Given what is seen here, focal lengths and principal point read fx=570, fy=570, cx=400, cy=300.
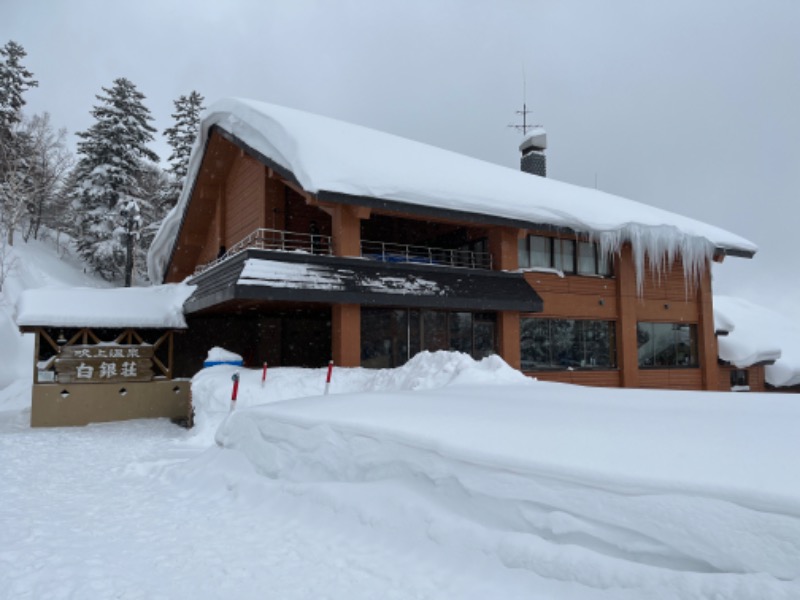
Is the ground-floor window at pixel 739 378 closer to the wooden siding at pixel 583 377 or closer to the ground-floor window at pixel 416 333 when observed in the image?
the wooden siding at pixel 583 377

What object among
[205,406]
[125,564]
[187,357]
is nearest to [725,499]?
[125,564]

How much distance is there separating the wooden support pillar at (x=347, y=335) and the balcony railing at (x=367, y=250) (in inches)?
55.5

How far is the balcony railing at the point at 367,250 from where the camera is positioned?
13320 millimetres

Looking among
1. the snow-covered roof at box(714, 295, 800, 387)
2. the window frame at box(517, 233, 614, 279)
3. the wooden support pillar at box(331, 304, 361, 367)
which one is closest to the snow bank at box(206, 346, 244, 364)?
the wooden support pillar at box(331, 304, 361, 367)

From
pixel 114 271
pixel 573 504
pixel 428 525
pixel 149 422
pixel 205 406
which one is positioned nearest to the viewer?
pixel 573 504

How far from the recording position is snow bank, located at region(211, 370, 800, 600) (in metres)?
2.83

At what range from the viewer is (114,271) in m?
32.7

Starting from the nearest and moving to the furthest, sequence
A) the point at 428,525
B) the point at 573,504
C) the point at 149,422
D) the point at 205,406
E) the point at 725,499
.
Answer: the point at 725,499 < the point at 573,504 < the point at 428,525 < the point at 205,406 < the point at 149,422

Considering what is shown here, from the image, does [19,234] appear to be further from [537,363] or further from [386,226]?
[537,363]

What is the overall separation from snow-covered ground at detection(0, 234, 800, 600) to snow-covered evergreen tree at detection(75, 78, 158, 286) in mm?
27356

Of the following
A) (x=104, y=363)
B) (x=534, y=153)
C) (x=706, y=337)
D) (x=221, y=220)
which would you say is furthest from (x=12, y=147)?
(x=706, y=337)

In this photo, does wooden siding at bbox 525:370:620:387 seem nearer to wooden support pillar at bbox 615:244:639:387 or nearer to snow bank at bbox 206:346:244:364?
wooden support pillar at bbox 615:244:639:387

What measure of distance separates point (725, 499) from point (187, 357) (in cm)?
1638

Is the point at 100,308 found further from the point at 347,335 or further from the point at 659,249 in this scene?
the point at 659,249
